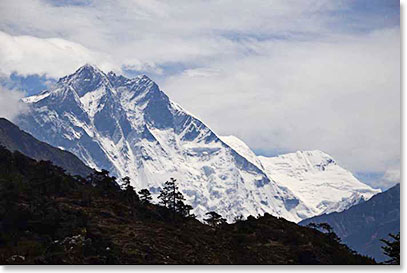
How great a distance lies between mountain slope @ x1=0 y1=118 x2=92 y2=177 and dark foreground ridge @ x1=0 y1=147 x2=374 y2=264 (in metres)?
134

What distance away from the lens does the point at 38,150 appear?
585ft

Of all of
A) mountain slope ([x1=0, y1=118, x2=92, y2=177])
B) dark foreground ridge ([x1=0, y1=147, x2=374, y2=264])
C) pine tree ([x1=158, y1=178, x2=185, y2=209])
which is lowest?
dark foreground ridge ([x1=0, y1=147, x2=374, y2=264])

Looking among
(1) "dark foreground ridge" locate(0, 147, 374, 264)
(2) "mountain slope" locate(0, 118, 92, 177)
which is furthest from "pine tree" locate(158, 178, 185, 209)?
(2) "mountain slope" locate(0, 118, 92, 177)

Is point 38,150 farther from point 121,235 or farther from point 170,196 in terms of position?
point 121,235

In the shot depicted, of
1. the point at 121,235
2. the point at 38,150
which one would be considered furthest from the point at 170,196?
the point at 38,150

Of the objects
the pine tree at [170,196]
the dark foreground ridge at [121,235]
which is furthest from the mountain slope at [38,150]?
the dark foreground ridge at [121,235]

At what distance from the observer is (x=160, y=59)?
1239 inches

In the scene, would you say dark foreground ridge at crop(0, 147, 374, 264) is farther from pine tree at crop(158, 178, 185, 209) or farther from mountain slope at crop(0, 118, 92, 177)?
mountain slope at crop(0, 118, 92, 177)

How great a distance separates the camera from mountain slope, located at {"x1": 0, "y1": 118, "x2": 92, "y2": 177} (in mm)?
170500

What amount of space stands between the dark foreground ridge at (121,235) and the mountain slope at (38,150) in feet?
438

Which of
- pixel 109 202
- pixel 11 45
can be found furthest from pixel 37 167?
pixel 11 45

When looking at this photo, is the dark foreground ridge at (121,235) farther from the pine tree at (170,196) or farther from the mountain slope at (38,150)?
the mountain slope at (38,150)

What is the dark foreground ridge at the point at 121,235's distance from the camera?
25.1 metres

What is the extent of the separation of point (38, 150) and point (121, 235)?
154688 millimetres
